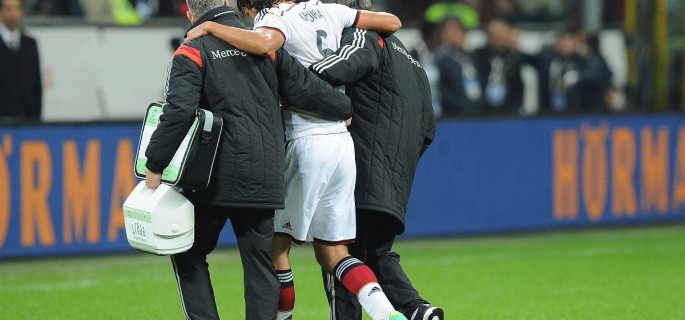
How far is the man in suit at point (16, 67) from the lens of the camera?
9.95 metres

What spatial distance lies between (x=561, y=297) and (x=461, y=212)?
3.57 metres

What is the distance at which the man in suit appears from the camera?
995 cm

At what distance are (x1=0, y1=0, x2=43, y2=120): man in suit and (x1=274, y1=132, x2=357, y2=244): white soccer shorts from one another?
535 centimetres

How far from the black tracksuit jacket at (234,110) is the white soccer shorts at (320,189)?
0.19m

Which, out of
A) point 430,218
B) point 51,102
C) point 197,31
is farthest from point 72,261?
point 197,31

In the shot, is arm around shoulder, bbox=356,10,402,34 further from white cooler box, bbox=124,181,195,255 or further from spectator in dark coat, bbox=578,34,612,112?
spectator in dark coat, bbox=578,34,612,112

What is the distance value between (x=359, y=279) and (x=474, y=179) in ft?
19.9

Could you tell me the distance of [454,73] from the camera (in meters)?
11.6

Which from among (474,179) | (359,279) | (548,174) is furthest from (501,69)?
(359,279)

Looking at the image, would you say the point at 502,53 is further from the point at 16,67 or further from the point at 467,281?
the point at 16,67

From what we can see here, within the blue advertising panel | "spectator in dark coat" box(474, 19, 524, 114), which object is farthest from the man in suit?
"spectator in dark coat" box(474, 19, 524, 114)

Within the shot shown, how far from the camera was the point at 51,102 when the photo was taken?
11211 mm

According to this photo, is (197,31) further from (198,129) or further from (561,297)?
(561,297)

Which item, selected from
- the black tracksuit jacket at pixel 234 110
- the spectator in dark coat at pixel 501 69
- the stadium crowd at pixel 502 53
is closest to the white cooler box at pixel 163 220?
the black tracksuit jacket at pixel 234 110
